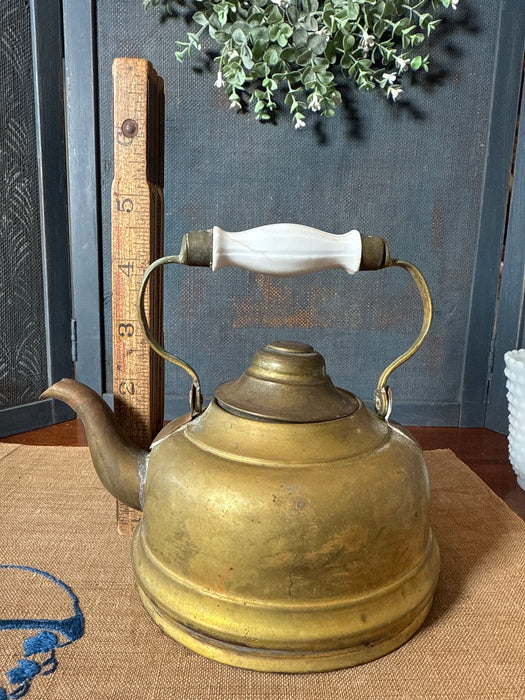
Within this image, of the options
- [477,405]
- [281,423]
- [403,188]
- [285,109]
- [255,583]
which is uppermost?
[285,109]

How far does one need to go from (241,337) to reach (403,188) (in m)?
0.56

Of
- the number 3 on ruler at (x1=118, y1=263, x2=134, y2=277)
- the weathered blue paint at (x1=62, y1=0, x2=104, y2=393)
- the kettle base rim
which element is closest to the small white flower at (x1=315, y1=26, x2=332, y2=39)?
the weathered blue paint at (x1=62, y1=0, x2=104, y2=393)

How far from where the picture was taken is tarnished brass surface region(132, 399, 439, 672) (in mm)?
514

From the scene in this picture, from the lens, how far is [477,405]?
1.43m

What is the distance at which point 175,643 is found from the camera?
23.0 inches

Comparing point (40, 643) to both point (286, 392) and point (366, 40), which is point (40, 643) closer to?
point (286, 392)

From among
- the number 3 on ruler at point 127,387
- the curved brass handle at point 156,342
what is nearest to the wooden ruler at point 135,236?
the number 3 on ruler at point 127,387

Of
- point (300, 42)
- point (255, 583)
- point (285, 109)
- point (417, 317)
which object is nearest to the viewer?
point (255, 583)

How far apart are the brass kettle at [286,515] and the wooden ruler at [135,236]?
0.43 ft

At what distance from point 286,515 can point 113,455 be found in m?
0.26

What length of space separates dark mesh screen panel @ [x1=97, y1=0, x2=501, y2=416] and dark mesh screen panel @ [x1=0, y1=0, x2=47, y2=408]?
0.17 meters

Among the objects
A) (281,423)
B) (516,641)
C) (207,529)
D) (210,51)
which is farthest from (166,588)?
(210,51)

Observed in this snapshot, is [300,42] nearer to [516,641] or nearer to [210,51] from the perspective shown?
[210,51]

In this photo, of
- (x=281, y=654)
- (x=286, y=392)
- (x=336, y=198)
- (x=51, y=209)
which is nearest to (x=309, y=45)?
(x=336, y=198)
